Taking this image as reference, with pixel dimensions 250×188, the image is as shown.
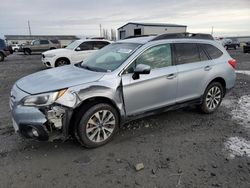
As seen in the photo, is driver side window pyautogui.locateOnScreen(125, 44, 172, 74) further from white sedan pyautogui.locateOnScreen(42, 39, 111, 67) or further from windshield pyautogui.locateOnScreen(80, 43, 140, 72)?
white sedan pyautogui.locateOnScreen(42, 39, 111, 67)

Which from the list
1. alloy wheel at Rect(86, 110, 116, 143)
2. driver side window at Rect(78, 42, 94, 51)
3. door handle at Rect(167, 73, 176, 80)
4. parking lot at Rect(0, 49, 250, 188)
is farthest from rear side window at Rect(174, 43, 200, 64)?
driver side window at Rect(78, 42, 94, 51)

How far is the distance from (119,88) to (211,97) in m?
2.57

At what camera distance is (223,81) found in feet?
18.0

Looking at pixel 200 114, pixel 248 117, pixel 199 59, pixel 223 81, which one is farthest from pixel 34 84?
pixel 248 117

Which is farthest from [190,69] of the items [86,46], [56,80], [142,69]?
[86,46]

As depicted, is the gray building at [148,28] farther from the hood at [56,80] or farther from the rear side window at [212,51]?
the hood at [56,80]

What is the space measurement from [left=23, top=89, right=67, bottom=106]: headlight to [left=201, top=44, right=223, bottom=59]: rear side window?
3469 millimetres

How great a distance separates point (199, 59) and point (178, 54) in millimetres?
628

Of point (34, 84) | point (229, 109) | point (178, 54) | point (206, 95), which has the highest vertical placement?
point (178, 54)

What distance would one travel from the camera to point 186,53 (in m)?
4.88

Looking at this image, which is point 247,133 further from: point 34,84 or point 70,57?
point 70,57

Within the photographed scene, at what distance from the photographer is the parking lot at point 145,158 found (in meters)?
3.10

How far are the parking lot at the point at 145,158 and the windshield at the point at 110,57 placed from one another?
4.27ft

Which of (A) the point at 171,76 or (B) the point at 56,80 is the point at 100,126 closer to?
(B) the point at 56,80
